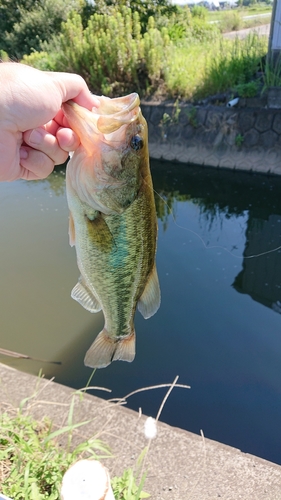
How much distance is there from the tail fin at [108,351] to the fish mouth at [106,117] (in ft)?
2.73

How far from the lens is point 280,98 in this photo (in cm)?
730

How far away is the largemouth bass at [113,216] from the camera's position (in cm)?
127

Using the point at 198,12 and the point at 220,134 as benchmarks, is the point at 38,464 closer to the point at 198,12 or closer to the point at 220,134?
the point at 220,134

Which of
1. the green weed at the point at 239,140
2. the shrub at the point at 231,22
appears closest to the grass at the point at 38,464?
the green weed at the point at 239,140

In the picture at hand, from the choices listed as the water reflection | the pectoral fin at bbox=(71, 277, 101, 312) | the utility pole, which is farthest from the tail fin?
the utility pole

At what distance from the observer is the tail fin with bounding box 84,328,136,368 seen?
1.55 m

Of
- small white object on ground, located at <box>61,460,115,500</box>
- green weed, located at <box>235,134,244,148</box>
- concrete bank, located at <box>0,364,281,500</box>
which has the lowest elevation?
concrete bank, located at <box>0,364,281,500</box>

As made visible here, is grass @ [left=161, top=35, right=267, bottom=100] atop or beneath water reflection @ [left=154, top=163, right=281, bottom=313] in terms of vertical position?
atop

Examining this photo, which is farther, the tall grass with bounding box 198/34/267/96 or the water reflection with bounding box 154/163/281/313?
the tall grass with bounding box 198/34/267/96

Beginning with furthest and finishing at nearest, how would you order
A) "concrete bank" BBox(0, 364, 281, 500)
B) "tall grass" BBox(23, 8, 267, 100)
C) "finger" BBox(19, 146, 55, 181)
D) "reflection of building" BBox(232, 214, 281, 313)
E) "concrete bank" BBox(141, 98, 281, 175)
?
"tall grass" BBox(23, 8, 267, 100)
"concrete bank" BBox(141, 98, 281, 175)
"reflection of building" BBox(232, 214, 281, 313)
"concrete bank" BBox(0, 364, 281, 500)
"finger" BBox(19, 146, 55, 181)

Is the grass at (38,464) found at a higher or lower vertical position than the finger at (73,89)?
lower

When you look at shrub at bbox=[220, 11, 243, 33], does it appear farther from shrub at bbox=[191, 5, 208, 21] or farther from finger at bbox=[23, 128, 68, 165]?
finger at bbox=[23, 128, 68, 165]

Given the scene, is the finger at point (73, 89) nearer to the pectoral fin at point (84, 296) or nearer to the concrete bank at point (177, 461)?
the pectoral fin at point (84, 296)

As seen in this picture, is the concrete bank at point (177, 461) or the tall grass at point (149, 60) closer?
the concrete bank at point (177, 461)
